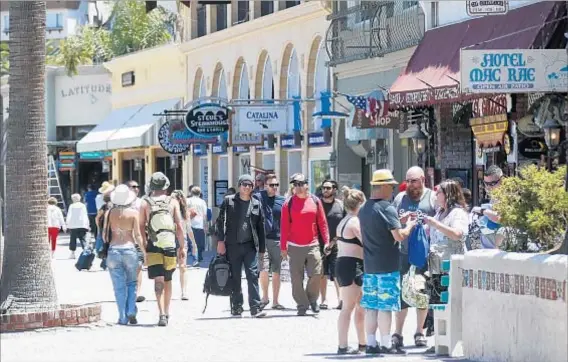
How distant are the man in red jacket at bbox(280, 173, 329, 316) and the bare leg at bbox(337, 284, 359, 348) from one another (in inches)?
169

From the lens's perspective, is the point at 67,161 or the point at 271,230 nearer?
the point at 271,230

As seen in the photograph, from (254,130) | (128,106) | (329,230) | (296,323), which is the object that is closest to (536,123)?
(329,230)

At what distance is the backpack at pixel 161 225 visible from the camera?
17.6m

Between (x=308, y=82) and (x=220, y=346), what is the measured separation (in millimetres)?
21681

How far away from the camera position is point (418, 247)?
14.5 m

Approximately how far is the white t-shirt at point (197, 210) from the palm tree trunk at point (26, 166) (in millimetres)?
13709

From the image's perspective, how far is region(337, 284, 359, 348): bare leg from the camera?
559 inches

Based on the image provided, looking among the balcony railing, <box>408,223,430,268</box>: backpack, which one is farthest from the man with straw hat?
the balcony railing

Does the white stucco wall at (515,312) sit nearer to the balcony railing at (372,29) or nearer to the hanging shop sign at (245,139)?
the balcony railing at (372,29)

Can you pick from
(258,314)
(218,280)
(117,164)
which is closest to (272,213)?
(218,280)

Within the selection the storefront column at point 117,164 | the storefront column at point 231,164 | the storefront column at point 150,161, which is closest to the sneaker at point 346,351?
the storefront column at point 231,164

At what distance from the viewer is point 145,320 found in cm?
1847

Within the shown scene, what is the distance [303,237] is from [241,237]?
2.56 ft

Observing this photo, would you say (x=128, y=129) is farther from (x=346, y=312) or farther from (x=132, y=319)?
(x=346, y=312)
